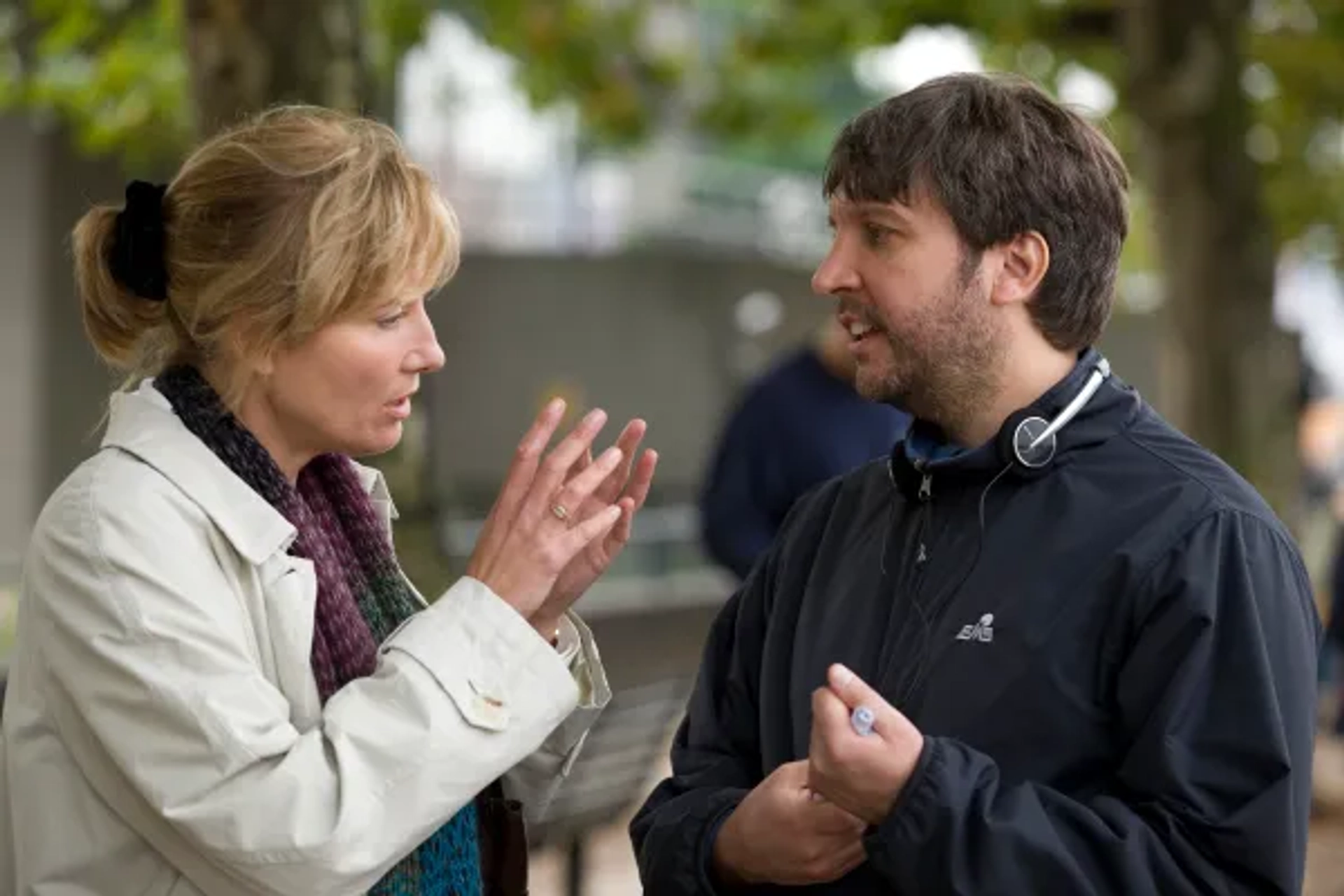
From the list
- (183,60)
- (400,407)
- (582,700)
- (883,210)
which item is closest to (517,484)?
(400,407)

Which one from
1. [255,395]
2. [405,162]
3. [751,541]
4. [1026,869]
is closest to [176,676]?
[255,395]

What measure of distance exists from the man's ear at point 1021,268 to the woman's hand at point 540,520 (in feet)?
1.68

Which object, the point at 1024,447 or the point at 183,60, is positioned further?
the point at 183,60

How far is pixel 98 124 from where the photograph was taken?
10805 mm

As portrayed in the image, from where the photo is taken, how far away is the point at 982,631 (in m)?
2.50

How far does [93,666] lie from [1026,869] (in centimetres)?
105

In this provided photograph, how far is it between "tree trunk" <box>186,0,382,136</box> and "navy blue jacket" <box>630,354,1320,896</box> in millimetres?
4327

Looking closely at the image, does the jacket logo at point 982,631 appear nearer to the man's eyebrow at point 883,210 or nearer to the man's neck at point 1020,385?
the man's neck at point 1020,385

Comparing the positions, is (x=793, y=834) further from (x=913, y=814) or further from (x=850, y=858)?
(x=913, y=814)

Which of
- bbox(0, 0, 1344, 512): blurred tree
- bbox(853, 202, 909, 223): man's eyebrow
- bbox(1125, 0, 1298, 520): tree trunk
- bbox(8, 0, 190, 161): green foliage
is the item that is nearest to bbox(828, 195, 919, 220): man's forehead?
bbox(853, 202, 909, 223): man's eyebrow

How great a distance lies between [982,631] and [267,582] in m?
0.83

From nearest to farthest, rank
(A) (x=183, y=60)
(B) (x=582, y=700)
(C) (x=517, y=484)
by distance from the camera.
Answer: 1. (C) (x=517, y=484)
2. (B) (x=582, y=700)
3. (A) (x=183, y=60)

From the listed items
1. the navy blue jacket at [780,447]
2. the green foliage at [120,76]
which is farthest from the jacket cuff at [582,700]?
the green foliage at [120,76]

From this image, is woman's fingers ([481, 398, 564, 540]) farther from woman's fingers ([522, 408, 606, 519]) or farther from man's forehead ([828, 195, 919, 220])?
man's forehead ([828, 195, 919, 220])
